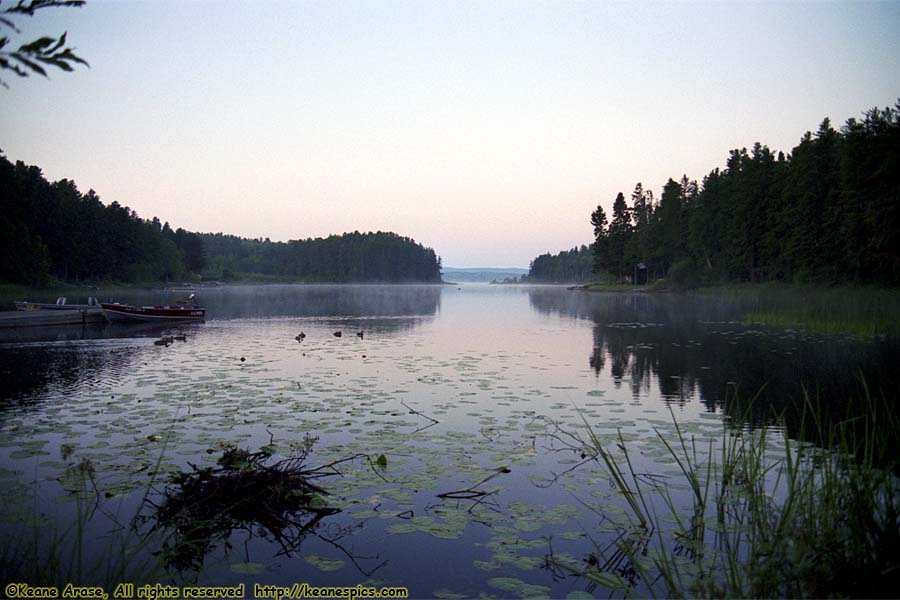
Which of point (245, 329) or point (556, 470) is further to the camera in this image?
point (245, 329)

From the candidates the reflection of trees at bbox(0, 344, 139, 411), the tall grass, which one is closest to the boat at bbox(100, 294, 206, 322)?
the reflection of trees at bbox(0, 344, 139, 411)

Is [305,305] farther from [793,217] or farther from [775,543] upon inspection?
[775,543]

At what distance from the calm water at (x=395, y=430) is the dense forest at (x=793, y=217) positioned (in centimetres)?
1761

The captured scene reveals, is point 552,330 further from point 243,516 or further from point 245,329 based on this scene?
point 243,516

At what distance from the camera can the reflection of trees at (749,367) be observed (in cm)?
1402

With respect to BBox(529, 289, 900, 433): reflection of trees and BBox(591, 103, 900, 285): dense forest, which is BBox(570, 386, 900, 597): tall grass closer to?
BBox(529, 289, 900, 433): reflection of trees

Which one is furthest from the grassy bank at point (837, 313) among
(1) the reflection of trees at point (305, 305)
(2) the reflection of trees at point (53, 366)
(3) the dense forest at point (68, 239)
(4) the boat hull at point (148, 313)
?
(3) the dense forest at point (68, 239)

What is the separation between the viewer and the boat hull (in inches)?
1506

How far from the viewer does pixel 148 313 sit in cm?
4038

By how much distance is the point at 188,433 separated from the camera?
1070 centimetres

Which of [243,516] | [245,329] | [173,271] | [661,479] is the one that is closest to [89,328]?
[245,329]

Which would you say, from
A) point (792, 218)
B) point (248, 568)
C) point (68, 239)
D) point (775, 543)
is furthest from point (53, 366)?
point (68, 239)

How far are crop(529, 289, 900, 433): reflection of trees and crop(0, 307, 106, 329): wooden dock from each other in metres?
32.1

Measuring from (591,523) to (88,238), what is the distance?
107 meters
